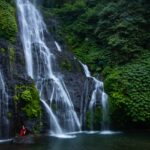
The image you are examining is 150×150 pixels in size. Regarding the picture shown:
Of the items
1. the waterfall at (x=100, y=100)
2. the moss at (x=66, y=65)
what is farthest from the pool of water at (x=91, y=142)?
the moss at (x=66, y=65)

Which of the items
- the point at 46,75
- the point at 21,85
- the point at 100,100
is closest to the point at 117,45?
the point at 100,100

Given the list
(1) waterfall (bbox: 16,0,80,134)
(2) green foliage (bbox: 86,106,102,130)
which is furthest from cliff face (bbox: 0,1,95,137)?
(2) green foliage (bbox: 86,106,102,130)

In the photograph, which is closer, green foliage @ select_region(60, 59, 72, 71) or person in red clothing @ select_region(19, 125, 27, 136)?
person in red clothing @ select_region(19, 125, 27, 136)

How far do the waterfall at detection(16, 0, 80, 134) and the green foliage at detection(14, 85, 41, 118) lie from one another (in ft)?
2.61

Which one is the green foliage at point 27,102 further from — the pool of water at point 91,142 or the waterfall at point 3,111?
the pool of water at point 91,142

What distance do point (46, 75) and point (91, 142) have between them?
22.4ft

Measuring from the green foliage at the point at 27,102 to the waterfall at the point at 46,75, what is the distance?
0.80m

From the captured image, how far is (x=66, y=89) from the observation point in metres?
22.4

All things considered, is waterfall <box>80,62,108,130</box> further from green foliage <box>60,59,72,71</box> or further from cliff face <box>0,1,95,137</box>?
green foliage <box>60,59,72,71</box>

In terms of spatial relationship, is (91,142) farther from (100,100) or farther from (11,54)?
(11,54)

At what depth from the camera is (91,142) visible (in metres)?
17.0

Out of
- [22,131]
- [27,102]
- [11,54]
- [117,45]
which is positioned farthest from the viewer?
[117,45]

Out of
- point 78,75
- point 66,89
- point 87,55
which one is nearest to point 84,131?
point 66,89

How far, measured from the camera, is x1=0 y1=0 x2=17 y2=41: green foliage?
23.0 meters
